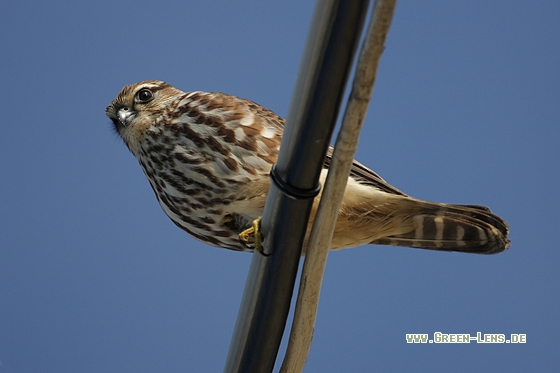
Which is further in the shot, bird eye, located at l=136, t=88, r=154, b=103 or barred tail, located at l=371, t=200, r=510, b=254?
bird eye, located at l=136, t=88, r=154, b=103

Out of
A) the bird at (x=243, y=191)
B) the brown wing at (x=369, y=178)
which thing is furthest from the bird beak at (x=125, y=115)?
the brown wing at (x=369, y=178)

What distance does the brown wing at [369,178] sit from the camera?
240cm

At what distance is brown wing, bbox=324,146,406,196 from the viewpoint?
2398 mm

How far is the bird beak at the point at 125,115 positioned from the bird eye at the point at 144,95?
0.20ft

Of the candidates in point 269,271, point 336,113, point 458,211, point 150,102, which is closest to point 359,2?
point 336,113

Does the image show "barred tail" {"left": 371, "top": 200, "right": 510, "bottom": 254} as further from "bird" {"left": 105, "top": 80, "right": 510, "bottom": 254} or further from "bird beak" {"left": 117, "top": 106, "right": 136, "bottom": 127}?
"bird beak" {"left": 117, "top": 106, "right": 136, "bottom": 127}

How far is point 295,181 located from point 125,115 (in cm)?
141

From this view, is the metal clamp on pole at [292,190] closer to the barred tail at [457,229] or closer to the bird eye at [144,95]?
the barred tail at [457,229]

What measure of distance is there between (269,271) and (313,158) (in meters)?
0.36

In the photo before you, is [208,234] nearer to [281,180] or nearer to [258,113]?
[258,113]

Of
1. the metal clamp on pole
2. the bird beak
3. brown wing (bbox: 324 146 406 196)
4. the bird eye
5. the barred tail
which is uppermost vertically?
the bird eye

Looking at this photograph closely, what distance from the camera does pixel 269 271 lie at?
69.3 inches

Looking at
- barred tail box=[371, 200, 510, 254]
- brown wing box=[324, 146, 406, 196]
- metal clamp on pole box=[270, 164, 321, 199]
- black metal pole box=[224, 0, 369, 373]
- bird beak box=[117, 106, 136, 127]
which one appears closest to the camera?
black metal pole box=[224, 0, 369, 373]

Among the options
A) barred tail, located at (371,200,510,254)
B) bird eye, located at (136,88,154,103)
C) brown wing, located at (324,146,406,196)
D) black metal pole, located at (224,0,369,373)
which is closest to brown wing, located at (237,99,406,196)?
brown wing, located at (324,146,406,196)
